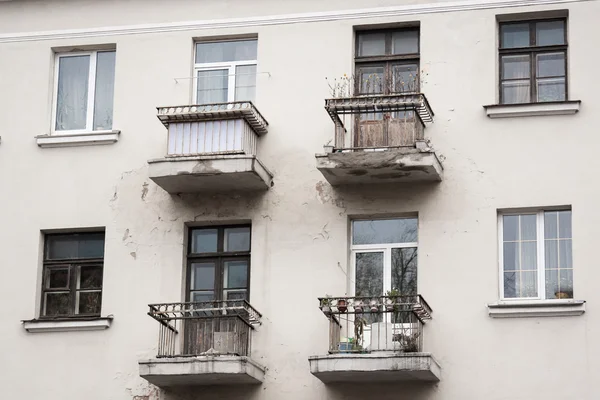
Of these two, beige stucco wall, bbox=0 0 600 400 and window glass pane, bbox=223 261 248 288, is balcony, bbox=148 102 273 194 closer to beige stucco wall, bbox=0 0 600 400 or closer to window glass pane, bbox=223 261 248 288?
beige stucco wall, bbox=0 0 600 400

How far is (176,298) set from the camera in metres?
21.5

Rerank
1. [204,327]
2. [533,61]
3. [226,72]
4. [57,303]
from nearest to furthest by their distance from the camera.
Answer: [204,327], [533,61], [57,303], [226,72]

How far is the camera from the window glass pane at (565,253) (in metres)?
20.4

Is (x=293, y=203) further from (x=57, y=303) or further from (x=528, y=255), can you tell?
(x=57, y=303)

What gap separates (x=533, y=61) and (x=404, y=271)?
3.86 meters

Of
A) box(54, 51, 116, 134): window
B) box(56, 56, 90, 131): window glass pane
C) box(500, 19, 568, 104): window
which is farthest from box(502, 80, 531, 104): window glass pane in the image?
box(56, 56, 90, 131): window glass pane

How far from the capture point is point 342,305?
66.4 ft

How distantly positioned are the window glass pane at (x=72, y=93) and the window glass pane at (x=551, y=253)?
7860mm

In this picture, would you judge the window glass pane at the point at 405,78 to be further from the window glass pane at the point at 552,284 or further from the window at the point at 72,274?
the window at the point at 72,274

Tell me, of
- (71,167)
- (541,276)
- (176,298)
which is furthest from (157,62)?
(541,276)

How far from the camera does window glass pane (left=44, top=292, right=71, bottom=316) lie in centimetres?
2212

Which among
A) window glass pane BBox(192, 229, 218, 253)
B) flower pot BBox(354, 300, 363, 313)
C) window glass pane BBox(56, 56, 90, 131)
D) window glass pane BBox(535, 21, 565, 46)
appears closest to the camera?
flower pot BBox(354, 300, 363, 313)

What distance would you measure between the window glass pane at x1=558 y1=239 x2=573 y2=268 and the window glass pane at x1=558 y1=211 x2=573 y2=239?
0.30 ft

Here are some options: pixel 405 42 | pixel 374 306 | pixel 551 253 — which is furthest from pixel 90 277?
pixel 551 253
